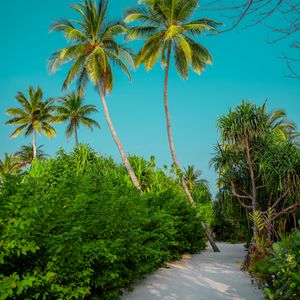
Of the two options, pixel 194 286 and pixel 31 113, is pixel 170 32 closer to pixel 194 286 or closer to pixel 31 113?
pixel 194 286

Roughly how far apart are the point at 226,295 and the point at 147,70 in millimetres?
15632

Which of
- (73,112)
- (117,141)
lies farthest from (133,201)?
(73,112)

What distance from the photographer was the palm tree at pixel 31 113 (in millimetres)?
39344

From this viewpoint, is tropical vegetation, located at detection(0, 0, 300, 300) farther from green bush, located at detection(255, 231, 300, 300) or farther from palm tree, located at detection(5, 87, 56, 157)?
palm tree, located at detection(5, 87, 56, 157)

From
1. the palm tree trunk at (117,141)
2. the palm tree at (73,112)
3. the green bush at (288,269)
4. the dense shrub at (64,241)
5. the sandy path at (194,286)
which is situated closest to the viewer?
the dense shrub at (64,241)

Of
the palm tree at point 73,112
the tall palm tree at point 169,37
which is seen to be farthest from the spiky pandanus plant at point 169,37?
the palm tree at point 73,112

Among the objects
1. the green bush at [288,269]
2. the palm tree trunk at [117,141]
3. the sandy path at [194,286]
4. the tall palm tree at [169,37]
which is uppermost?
the tall palm tree at [169,37]

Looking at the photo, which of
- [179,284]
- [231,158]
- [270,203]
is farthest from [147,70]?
[179,284]

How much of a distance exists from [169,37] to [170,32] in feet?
2.16

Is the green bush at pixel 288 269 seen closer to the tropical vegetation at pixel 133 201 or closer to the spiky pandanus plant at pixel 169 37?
the tropical vegetation at pixel 133 201

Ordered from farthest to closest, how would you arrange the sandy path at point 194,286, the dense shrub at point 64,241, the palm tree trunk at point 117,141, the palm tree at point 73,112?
the palm tree at point 73,112
the palm tree trunk at point 117,141
the sandy path at point 194,286
the dense shrub at point 64,241

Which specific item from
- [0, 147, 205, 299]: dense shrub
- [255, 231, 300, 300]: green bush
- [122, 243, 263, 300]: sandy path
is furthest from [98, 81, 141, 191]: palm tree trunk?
[255, 231, 300, 300]: green bush

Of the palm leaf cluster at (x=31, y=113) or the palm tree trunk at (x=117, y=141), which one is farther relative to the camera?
the palm leaf cluster at (x=31, y=113)

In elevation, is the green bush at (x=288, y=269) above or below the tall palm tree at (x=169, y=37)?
below
